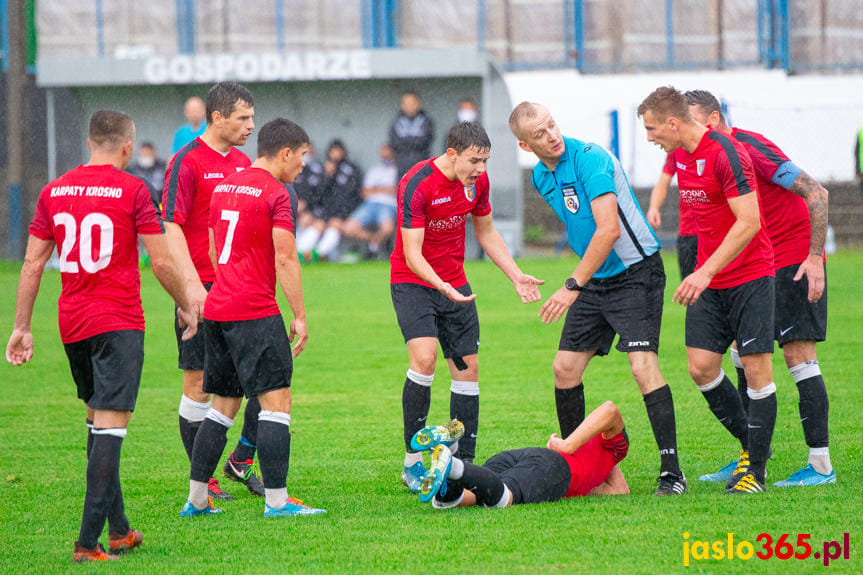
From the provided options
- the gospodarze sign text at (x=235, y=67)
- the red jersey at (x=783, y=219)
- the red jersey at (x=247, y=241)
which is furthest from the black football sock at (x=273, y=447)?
the gospodarze sign text at (x=235, y=67)

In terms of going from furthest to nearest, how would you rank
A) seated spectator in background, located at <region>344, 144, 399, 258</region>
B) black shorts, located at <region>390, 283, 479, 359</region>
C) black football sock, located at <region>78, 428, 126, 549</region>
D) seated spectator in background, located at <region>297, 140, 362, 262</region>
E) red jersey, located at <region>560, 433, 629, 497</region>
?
1. seated spectator in background, located at <region>297, 140, 362, 262</region>
2. seated spectator in background, located at <region>344, 144, 399, 258</region>
3. black shorts, located at <region>390, 283, 479, 359</region>
4. red jersey, located at <region>560, 433, 629, 497</region>
5. black football sock, located at <region>78, 428, 126, 549</region>

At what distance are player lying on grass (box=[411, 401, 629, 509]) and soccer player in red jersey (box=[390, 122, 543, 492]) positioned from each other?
84cm

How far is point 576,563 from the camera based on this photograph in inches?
170

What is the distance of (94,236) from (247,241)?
828 millimetres

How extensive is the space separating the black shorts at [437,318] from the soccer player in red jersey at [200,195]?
110 cm

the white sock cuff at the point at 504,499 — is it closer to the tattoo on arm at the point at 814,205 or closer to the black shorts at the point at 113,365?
the black shorts at the point at 113,365

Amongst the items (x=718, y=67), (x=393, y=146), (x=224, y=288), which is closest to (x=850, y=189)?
(x=718, y=67)

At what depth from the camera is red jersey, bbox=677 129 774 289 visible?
568 cm

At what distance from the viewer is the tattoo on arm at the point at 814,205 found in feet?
19.6

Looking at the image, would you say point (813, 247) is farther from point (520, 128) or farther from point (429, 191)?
point (429, 191)

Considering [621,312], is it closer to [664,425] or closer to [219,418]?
[664,425]

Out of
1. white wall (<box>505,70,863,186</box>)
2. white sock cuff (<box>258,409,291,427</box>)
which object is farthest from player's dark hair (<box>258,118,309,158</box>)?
white wall (<box>505,70,863,186</box>)

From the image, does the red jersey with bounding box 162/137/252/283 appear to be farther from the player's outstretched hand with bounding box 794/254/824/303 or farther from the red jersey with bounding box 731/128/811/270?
the player's outstretched hand with bounding box 794/254/824/303

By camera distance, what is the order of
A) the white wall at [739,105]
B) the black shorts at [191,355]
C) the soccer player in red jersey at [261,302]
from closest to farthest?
the soccer player in red jersey at [261,302] < the black shorts at [191,355] < the white wall at [739,105]
